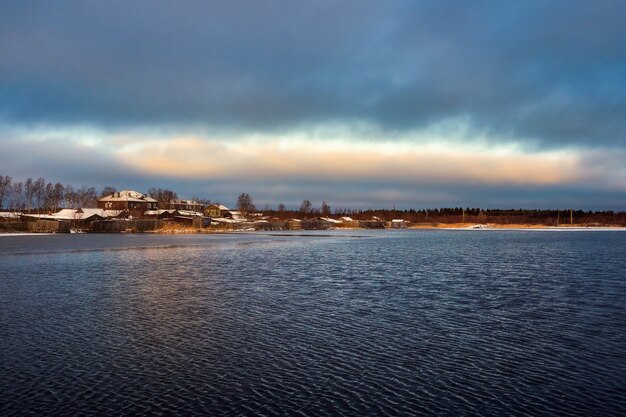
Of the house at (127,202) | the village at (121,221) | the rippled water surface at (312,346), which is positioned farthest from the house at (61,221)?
the rippled water surface at (312,346)

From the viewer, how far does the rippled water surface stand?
12328mm

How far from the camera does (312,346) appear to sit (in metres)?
17.3

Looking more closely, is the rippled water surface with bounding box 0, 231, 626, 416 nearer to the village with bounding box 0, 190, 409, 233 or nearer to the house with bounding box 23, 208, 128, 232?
the house with bounding box 23, 208, 128, 232

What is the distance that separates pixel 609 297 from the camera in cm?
2683

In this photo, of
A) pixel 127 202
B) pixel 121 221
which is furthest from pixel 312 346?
pixel 127 202

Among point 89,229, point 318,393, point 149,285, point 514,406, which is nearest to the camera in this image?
point 514,406

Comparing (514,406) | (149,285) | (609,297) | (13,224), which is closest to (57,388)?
(514,406)

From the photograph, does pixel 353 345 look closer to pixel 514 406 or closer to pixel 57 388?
pixel 514 406

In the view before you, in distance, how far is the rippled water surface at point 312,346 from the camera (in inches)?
485

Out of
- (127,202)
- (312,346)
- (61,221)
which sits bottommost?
(312,346)

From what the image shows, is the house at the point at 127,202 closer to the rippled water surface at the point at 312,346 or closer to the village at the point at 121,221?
the village at the point at 121,221

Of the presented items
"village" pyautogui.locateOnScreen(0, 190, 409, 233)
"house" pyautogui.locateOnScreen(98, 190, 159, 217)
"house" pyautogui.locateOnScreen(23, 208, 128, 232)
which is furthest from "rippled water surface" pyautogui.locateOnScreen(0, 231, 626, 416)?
"house" pyautogui.locateOnScreen(98, 190, 159, 217)

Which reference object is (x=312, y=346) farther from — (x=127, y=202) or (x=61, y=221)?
(x=127, y=202)

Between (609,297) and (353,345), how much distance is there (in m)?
17.4
